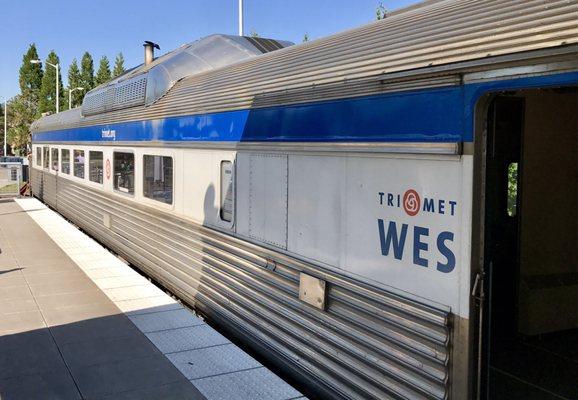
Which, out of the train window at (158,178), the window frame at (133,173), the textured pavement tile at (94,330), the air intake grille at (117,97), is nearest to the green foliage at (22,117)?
the air intake grille at (117,97)

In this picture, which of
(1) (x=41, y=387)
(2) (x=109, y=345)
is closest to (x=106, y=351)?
(2) (x=109, y=345)

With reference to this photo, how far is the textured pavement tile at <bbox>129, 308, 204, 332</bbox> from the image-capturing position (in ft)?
18.9

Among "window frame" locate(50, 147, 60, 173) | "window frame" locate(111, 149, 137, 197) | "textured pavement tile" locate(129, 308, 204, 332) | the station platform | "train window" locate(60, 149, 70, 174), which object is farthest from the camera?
"window frame" locate(50, 147, 60, 173)

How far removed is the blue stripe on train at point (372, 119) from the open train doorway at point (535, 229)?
1.56 meters

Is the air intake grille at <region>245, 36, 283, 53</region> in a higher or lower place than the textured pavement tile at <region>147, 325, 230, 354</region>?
higher

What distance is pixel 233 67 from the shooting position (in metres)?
5.83

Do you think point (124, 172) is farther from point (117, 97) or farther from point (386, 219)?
point (386, 219)

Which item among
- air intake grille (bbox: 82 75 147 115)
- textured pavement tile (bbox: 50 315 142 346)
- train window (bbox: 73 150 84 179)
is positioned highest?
air intake grille (bbox: 82 75 147 115)

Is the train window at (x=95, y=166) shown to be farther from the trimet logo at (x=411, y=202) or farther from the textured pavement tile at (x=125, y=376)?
the trimet logo at (x=411, y=202)

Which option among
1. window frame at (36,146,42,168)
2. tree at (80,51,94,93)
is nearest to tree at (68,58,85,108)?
tree at (80,51,94,93)

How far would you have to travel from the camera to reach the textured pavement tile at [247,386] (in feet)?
13.6

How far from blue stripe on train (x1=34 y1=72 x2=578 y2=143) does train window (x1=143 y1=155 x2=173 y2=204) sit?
1125 millimetres

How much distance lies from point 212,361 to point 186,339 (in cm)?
64

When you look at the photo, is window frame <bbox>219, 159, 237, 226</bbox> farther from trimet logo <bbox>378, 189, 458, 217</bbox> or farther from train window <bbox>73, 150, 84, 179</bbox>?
train window <bbox>73, 150, 84, 179</bbox>
